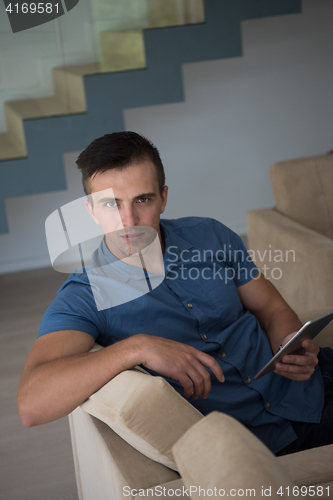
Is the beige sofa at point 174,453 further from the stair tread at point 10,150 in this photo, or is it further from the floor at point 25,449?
the stair tread at point 10,150

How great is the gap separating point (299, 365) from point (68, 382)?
497mm

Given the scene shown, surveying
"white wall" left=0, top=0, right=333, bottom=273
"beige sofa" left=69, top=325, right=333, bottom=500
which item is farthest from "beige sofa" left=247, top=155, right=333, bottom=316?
"white wall" left=0, top=0, right=333, bottom=273

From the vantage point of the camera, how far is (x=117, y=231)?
3.48ft

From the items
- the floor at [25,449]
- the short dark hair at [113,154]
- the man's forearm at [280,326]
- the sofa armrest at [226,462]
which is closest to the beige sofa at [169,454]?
the sofa armrest at [226,462]

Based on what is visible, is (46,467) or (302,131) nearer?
(46,467)

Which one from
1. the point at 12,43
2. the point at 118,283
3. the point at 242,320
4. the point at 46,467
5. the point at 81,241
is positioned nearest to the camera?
the point at 118,283

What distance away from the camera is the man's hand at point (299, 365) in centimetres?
99

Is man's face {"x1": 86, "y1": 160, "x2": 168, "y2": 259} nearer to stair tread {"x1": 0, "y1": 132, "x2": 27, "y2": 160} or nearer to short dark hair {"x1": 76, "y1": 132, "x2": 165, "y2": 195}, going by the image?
short dark hair {"x1": 76, "y1": 132, "x2": 165, "y2": 195}

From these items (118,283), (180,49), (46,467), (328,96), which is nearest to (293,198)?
(180,49)

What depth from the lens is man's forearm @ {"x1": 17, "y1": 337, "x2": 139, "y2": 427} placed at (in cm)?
79

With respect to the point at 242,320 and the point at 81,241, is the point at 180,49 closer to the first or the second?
the point at 81,241

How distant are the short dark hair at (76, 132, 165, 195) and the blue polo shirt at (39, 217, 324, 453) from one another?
187 millimetres

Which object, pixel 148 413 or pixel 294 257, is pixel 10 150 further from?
pixel 148 413

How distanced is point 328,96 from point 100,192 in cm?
309
